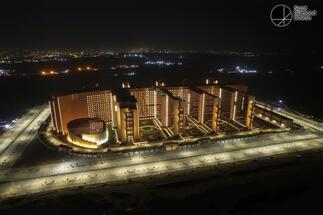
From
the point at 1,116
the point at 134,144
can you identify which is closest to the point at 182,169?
the point at 134,144

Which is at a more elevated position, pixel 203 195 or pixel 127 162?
pixel 127 162

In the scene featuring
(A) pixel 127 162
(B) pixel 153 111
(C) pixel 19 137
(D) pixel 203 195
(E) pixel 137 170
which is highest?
(B) pixel 153 111

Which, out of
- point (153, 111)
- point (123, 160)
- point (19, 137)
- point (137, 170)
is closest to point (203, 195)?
point (137, 170)

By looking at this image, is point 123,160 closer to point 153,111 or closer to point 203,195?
point 203,195

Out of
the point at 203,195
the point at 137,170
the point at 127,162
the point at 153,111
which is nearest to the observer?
the point at 203,195

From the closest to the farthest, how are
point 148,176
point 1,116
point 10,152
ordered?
→ point 148,176 < point 10,152 < point 1,116

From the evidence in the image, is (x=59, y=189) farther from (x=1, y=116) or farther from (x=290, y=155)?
(x=1, y=116)

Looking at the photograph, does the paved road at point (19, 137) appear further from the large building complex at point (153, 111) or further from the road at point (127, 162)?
the large building complex at point (153, 111)

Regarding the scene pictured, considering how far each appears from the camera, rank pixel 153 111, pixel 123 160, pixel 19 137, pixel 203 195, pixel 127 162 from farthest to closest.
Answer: pixel 153 111 → pixel 19 137 → pixel 123 160 → pixel 127 162 → pixel 203 195
